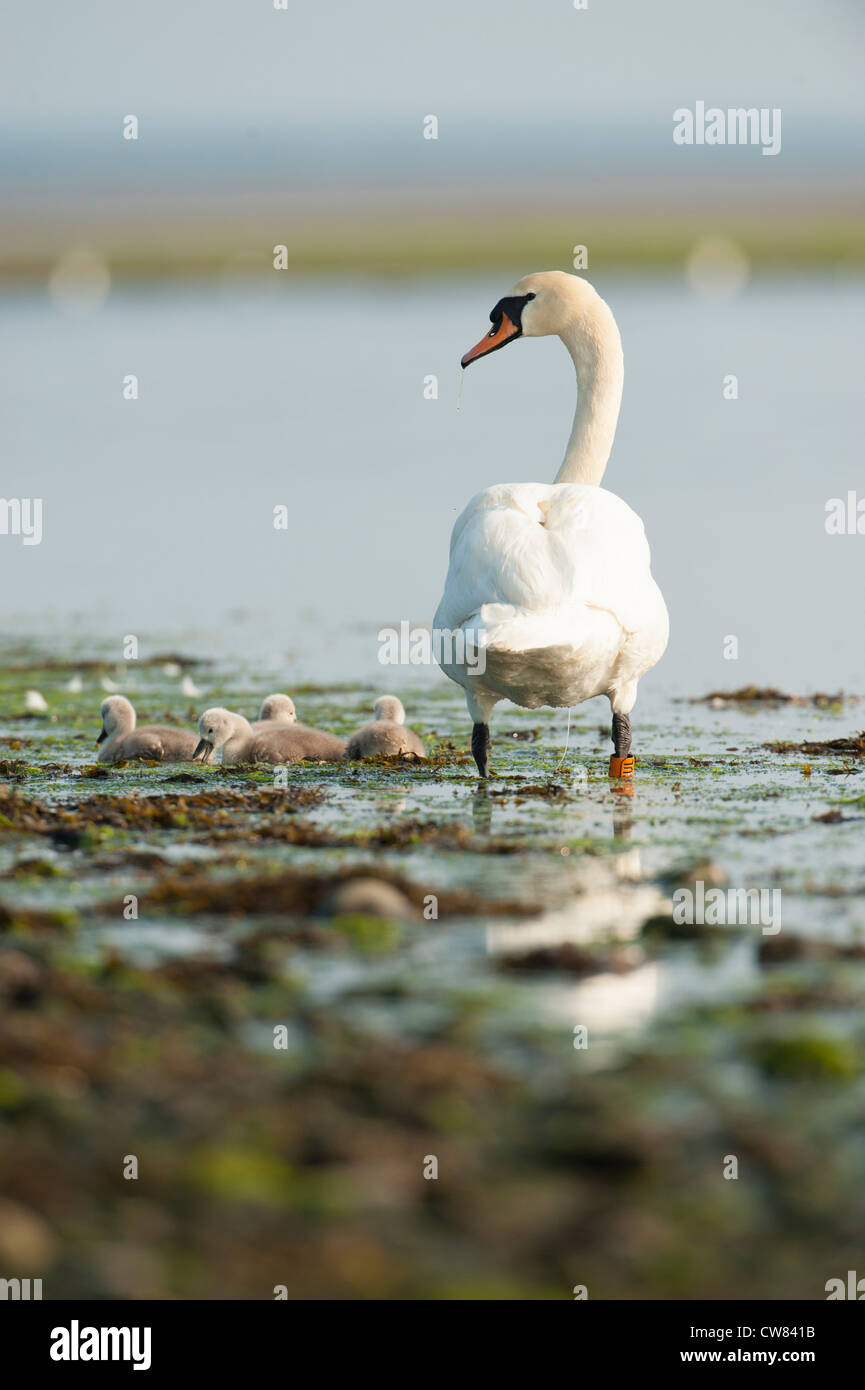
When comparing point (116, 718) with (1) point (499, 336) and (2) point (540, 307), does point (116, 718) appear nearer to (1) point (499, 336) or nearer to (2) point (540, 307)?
(1) point (499, 336)

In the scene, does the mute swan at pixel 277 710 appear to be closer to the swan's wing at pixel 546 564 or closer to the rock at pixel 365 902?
the swan's wing at pixel 546 564

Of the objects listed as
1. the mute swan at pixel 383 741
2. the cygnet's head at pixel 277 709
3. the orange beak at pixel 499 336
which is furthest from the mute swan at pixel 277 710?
the orange beak at pixel 499 336

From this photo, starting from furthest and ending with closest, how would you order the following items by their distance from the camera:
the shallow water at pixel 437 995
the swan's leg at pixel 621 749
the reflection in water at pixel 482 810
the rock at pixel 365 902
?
the swan's leg at pixel 621 749
the reflection in water at pixel 482 810
the rock at pixel 365 902
the shallow water at pixel 437 995

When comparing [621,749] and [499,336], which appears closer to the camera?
[621,749]

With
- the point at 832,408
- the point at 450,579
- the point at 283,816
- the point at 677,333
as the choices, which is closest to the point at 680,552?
the point at 450,579

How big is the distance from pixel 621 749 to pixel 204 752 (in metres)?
2.43

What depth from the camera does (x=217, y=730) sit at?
9.89 metres

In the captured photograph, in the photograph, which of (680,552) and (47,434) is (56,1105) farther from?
(47,434)

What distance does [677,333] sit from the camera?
124ft

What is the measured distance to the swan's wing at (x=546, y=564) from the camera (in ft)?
26.0

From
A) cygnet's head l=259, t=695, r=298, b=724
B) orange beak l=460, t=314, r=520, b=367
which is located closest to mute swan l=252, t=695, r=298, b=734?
cygnet's head l=259, t=695, r=298, b=724

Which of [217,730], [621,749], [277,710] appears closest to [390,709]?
[277,710]

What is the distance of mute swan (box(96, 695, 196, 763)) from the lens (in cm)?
1002

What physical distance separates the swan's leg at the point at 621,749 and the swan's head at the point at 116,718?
302 centimetres
